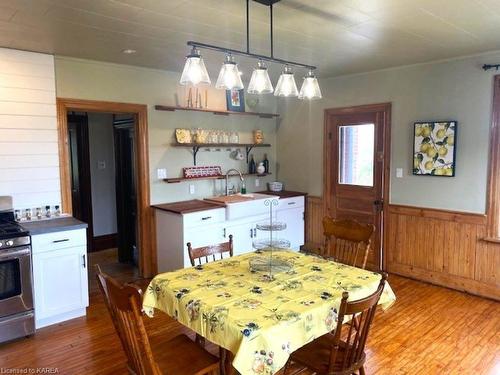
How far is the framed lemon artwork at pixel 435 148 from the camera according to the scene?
4.01 meters

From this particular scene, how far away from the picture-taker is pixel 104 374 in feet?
8.68

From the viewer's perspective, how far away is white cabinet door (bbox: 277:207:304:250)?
5.20 meters

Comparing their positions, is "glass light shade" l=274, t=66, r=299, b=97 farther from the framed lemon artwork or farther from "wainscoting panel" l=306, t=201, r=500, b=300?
"wainscoting panel" l=306, t=201, r=500, b=300

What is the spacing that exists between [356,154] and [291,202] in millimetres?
1083

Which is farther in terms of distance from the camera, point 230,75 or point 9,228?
point 9,228

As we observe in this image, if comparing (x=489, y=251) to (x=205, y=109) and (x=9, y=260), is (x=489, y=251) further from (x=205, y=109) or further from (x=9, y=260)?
(x=9, y=260)

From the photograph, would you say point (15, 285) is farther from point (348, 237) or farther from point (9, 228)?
point (348, 237)

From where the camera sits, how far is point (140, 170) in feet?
14.3

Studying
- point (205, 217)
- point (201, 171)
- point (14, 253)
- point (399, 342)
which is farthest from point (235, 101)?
point (399, 342)

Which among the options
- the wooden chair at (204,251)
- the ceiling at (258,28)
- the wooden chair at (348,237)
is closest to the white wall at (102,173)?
the ceiling at (258,28)

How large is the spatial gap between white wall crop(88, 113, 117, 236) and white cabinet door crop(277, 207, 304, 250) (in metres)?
2.71

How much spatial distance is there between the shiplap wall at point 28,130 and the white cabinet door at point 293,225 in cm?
277

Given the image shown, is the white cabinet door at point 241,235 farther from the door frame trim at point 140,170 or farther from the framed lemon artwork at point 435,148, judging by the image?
the framed lemon artwork at point 435,148

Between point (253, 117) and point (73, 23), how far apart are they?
3.03m
